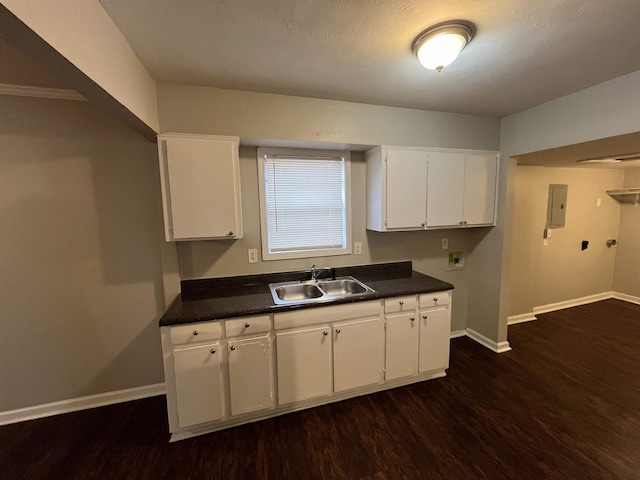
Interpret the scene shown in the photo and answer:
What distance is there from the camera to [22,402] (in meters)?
1.99

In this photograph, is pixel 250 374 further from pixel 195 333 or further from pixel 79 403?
pixel 79 403

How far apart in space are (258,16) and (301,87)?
2.43 feet

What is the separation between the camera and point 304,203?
2.51 meters

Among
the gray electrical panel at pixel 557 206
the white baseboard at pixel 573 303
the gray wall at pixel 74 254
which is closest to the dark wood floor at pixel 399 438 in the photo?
the gray wall at pixel 74 254

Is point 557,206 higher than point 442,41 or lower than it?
lower

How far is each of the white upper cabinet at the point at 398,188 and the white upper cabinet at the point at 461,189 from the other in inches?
3.9

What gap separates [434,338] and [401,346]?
34 cm

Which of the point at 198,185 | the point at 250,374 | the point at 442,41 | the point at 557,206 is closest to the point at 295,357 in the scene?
the point at 250,374

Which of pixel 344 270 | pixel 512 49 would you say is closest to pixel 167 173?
pixel 344 270

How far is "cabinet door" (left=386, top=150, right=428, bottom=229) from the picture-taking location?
238 centimetres

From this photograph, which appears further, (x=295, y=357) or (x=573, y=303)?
(x=573, y=303)

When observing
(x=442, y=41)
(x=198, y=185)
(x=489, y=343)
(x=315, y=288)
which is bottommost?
(x=489, y=343)

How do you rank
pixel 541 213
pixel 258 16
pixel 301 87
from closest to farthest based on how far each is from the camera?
pixel 258 16
pixel 301 87
pixel 541 213

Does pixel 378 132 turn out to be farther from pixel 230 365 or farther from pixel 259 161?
pixel 230 365
